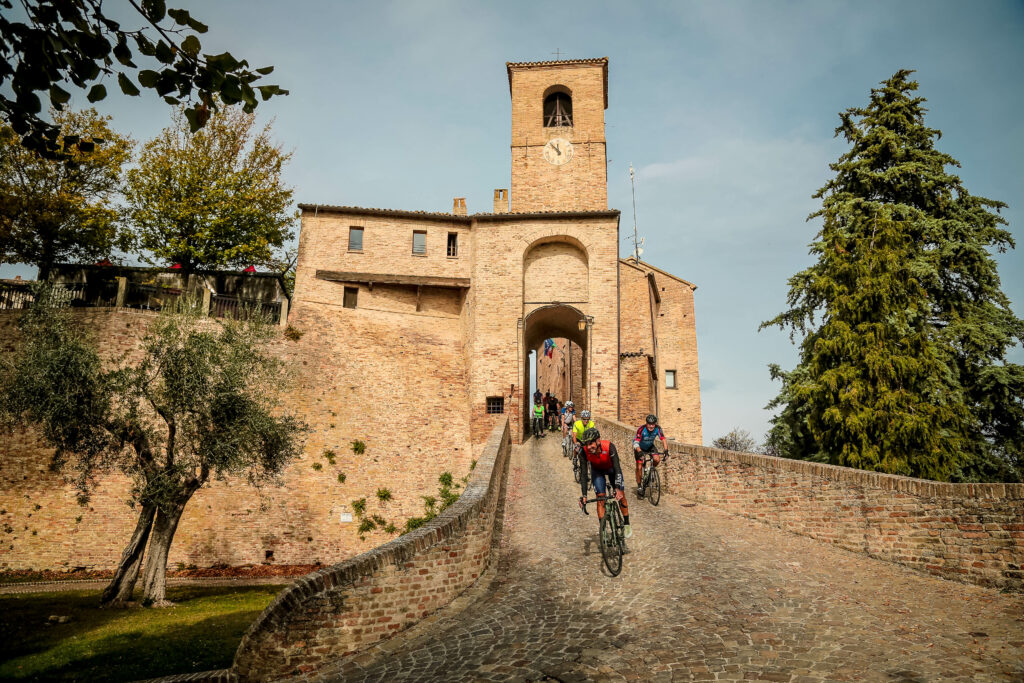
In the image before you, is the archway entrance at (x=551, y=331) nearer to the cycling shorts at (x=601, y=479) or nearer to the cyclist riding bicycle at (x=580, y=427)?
the cyclist riding bicycle at (x=580, y=427)

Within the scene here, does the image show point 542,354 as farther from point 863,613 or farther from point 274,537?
point 863,613

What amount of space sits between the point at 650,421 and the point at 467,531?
19.2 feet

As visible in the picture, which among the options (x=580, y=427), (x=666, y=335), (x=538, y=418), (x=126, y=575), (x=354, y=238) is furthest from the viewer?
(x=666, y=335)

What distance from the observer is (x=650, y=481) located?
40.7 feet

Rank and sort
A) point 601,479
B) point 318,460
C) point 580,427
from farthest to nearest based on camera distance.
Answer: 1. point 318,460
2. point 580,427
3. point 601,479

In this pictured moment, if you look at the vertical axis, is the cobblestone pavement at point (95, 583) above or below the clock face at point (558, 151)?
below

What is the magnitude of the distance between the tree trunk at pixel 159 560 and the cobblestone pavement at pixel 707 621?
8.66 metres

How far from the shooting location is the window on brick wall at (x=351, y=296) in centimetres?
2398

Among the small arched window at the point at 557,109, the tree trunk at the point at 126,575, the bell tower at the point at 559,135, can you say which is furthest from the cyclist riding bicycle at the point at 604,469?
the small arched window at the point at 557,109

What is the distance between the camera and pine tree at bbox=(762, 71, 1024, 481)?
1502 cm

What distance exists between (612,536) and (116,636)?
28.4 ft

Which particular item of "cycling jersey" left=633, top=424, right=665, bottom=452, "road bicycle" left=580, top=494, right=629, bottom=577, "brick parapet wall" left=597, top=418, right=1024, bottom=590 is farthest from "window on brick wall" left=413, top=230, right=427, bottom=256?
"road bicycle" left=580, top=494, right=629, bottom=577

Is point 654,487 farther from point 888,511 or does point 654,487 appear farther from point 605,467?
point 888,511

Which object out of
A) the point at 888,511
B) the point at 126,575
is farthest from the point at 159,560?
the point at 888,511
